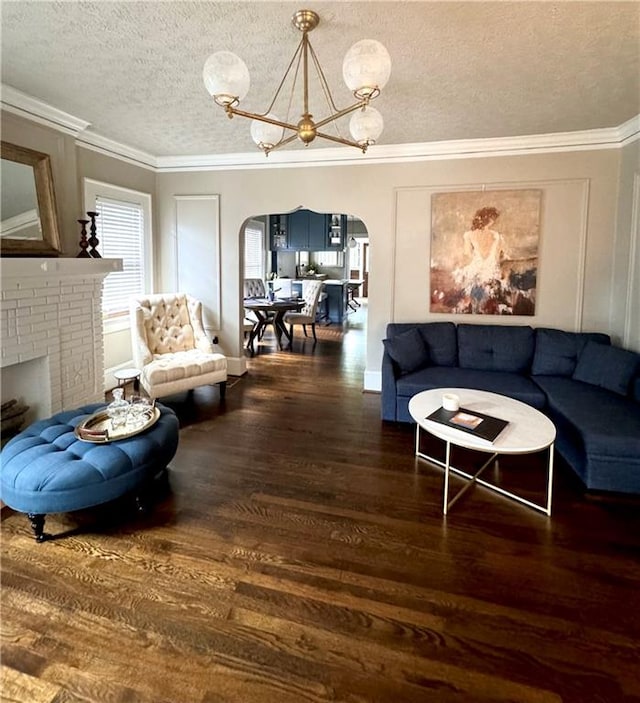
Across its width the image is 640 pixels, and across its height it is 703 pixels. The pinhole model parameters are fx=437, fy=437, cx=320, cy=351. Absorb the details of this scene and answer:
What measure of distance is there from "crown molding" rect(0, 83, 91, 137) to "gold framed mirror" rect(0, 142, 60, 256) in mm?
282

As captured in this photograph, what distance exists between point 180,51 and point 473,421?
2.88 meters

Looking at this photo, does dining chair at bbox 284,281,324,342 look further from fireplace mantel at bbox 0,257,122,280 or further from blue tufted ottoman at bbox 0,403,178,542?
blue tufted ottoman at bbox 0,403,178,542

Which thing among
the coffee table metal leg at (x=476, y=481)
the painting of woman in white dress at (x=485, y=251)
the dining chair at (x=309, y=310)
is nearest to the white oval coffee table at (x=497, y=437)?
the coffee table metal leg at (x=476, y=481)

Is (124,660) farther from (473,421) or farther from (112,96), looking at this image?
(112,96)

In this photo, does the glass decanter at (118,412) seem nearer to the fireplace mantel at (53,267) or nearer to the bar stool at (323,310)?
the fireplace mantel at (53,267)

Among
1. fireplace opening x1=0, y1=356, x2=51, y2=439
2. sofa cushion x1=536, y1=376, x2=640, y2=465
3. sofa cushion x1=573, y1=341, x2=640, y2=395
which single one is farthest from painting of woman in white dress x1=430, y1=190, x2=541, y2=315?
fireplace opening x1=0, y1=356, x2=51, y2=439

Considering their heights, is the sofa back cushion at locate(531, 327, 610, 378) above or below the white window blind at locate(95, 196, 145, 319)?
below

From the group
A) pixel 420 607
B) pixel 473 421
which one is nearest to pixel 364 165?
pixel 473 421

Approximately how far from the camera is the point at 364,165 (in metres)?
4.75

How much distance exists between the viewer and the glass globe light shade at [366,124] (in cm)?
242

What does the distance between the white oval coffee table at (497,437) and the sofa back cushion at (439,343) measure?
0.89 m

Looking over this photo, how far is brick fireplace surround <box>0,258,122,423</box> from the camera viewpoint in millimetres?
3242

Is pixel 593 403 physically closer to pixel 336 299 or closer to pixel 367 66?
pixel 367 66

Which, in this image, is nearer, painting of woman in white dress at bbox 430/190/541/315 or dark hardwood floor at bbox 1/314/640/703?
dark hardwood floor at bbox 1/314/640/703
